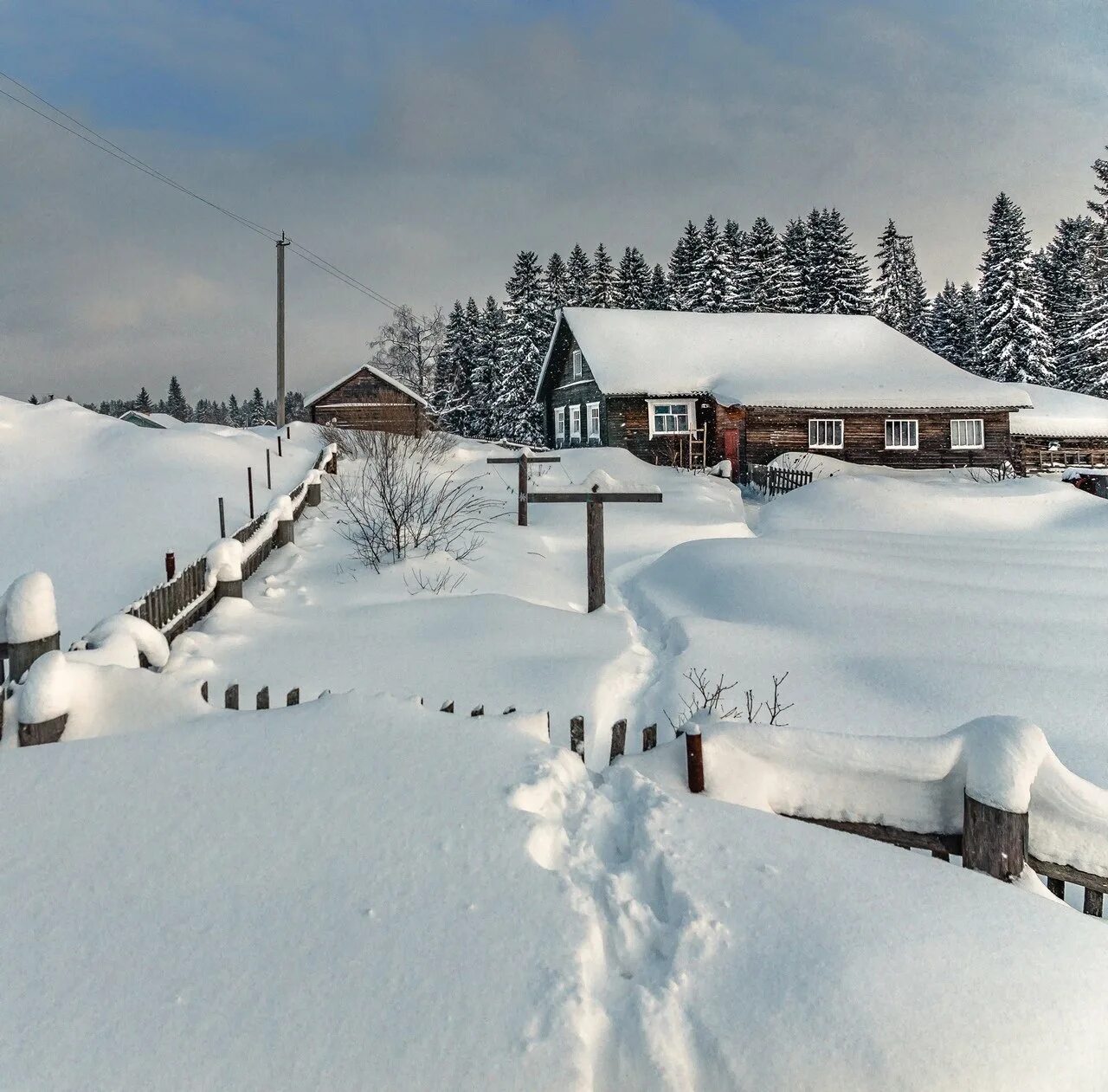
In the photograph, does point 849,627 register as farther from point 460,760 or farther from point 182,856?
point 182,856

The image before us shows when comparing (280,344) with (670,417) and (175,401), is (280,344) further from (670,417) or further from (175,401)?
(175,401)

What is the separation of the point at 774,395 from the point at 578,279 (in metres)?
25.1

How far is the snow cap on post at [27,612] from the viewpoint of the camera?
4785 mm

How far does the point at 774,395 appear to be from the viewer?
1021 inches

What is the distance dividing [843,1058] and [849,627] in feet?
20.5

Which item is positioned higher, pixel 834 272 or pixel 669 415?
pixel 834 272

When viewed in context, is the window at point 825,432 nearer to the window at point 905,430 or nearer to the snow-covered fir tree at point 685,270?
the window at point 905,430

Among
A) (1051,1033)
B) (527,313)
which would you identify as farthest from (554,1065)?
(527,313)

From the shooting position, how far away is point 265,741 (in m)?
3.85

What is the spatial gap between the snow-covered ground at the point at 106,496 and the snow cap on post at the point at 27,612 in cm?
381

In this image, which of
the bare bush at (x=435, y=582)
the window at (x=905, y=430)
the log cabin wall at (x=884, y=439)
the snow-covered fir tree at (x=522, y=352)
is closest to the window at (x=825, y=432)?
the log cabin wall at (x=884, y=439)

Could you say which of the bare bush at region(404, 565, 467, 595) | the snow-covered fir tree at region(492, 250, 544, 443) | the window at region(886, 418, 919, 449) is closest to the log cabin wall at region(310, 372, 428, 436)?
the snow-covered fir tree at region(492, 250, 544, 443)

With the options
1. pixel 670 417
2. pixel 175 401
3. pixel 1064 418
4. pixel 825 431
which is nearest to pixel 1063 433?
pixel 1064 418

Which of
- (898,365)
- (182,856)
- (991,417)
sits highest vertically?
(898,365)
